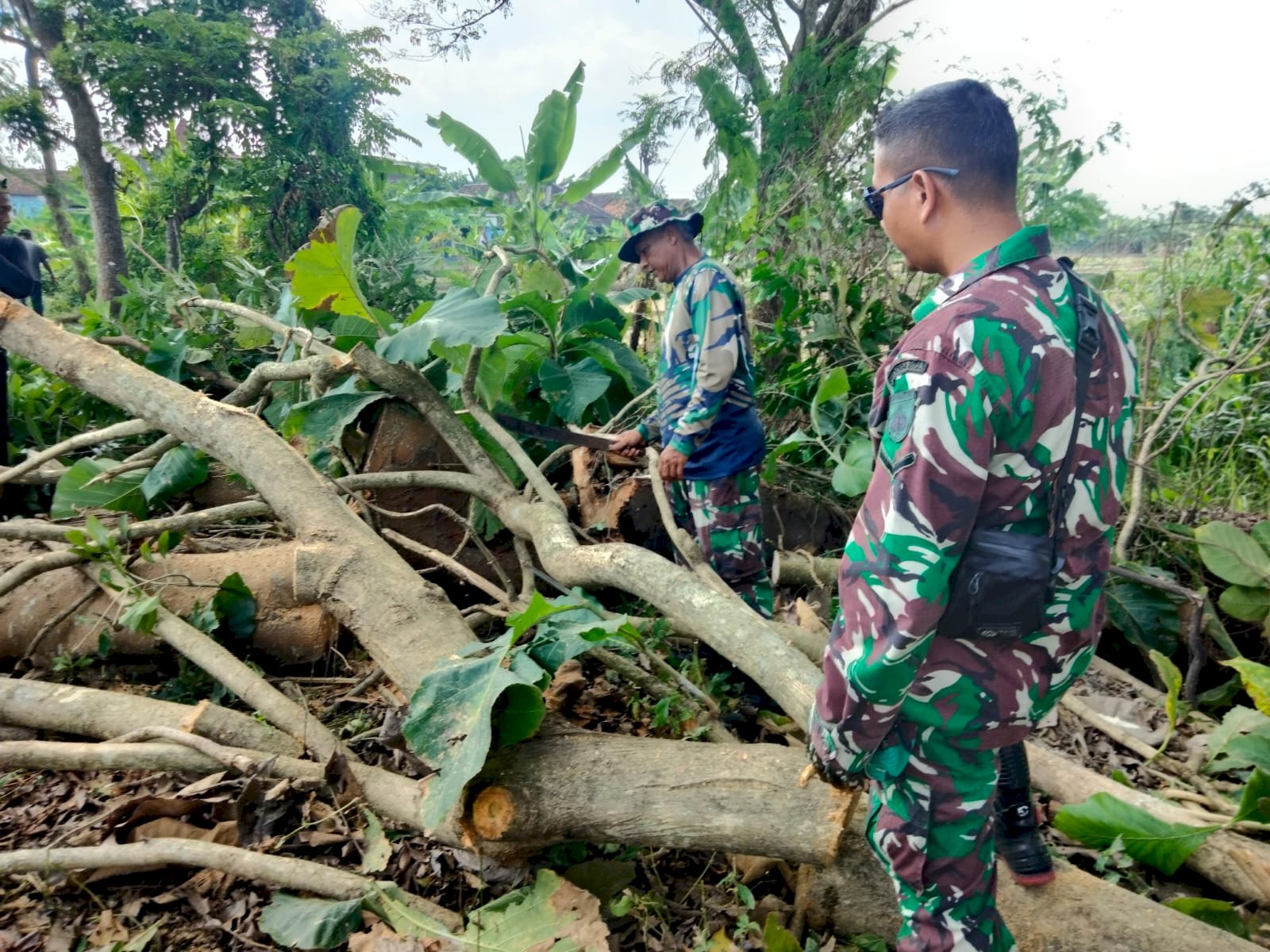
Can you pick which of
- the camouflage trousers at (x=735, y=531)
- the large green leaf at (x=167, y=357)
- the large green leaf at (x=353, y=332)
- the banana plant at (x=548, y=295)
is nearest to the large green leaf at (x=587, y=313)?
the banana plant at (x=548, y=295)

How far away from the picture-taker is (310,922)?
1735 mm

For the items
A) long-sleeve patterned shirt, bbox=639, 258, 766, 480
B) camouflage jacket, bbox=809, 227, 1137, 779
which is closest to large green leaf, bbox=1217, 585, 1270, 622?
long-sleeve patterned shirt, bbox=639, 258, 766, 480

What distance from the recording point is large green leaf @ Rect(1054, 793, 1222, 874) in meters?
1.91

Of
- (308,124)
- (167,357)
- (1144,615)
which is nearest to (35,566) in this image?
(167,357)

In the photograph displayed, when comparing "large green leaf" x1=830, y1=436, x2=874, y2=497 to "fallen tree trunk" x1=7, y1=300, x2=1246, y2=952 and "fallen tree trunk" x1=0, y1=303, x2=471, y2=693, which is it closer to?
"fallen tree trunk" x1=7, y1=300, x2=1246, y2=952

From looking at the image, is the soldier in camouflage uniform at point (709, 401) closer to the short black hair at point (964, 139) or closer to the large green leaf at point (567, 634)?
the large green leaf at point (567, 634)

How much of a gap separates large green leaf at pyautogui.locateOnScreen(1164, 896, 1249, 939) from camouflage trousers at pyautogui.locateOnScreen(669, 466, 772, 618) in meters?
1.78

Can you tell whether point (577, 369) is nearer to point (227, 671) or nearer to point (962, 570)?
point (227, 671)

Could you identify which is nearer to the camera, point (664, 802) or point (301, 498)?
point (664, 802)

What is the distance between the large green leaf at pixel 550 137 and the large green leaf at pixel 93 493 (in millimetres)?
2719

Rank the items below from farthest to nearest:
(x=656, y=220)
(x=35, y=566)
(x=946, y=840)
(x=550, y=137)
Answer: (x=550, y=137), (x=656, y=220), (x=35, y=566), (x=946, y=840)

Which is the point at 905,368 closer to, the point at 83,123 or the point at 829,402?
the point at 829,402

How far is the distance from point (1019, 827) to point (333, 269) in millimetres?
3065

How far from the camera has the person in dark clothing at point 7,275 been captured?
15.1 feet
